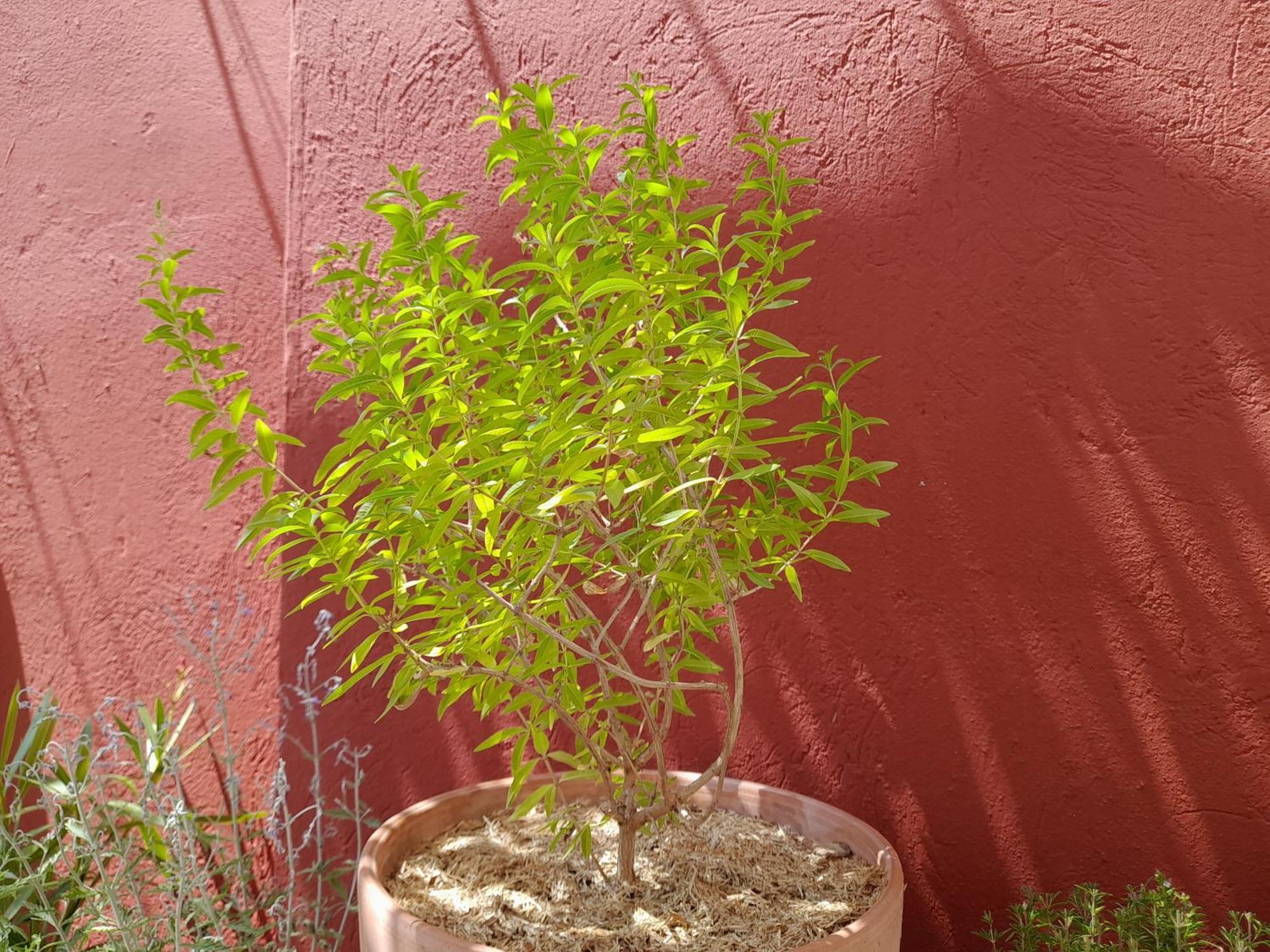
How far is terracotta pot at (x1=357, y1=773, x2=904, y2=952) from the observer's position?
1.49 m

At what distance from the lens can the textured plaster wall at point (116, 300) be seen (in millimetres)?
2760

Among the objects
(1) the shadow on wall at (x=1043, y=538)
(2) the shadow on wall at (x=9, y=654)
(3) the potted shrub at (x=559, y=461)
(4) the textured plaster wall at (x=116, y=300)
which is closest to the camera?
(3) the potted shrub at (x=559, y=461)

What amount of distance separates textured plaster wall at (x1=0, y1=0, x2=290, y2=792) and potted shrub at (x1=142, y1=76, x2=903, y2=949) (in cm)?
118

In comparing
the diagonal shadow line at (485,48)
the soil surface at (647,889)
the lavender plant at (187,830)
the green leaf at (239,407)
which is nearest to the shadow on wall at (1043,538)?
the soil surface at (647,889)

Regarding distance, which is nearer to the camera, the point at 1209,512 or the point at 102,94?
the point at 1209,512

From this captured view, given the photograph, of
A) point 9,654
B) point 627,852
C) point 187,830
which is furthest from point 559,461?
point 9,654

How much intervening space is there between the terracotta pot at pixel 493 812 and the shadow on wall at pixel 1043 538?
26 cm

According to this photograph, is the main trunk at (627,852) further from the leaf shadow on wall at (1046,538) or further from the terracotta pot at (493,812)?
the leaf shadow on wall at (1046,538)

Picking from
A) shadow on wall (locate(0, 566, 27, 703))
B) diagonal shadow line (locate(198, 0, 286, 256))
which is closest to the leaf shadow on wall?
diagonal shadow line (locate(198, 0, 286, 256))

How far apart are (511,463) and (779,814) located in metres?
0.92

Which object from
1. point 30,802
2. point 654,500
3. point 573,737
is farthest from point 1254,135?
point 30,802

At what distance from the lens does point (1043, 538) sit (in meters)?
2.01

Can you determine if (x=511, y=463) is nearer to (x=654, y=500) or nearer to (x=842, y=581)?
(x=654, y=500)

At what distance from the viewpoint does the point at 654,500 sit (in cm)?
154
